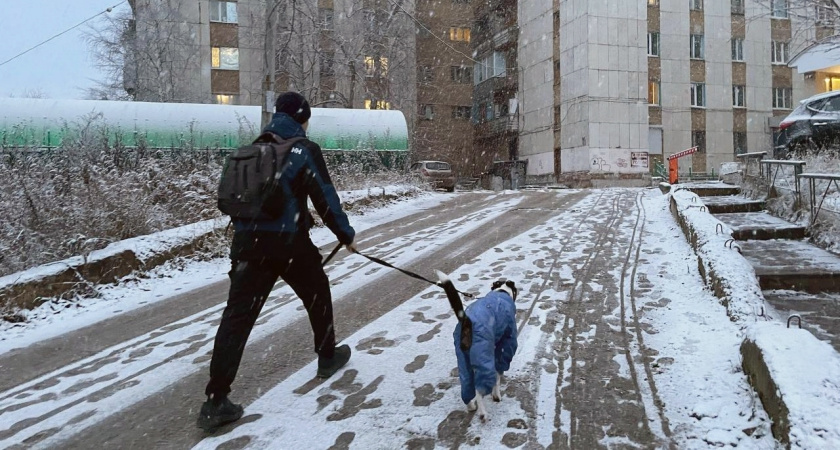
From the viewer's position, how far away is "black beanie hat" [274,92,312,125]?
3539 mm

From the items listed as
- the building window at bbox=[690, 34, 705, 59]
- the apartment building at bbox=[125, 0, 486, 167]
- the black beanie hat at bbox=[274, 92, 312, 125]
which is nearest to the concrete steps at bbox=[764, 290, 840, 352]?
the black beanie hat at bbox=[274, 92, 312, 125]

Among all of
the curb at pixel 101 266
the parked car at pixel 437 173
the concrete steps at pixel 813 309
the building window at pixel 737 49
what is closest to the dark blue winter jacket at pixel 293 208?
the concrete steps at pixel 813 309

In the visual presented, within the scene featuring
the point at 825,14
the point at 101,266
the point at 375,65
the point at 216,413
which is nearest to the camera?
the point at 216,413

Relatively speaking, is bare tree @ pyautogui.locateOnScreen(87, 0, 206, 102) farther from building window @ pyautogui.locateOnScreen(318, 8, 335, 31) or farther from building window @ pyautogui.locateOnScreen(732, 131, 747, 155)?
building window @ pyautogui.locateOnScreen(732, 131, 747, 155)

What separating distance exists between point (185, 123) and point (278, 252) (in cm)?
1684

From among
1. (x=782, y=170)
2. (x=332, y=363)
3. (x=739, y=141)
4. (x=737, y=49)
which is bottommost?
(x=332, y=363)

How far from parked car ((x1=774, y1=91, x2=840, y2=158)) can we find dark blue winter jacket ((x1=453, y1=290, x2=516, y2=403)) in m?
10.4

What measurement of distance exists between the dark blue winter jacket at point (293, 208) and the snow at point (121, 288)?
328 cm

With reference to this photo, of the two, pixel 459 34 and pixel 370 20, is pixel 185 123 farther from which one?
pixel 459 34

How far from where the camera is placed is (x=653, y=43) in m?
33.3

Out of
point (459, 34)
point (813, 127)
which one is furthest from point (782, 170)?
point (459, 34)

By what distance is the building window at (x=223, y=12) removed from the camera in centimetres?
3334

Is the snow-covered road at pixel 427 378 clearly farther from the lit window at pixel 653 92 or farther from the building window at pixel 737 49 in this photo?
the building window at pixel 737 49

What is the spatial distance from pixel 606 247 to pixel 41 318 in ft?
23.0
